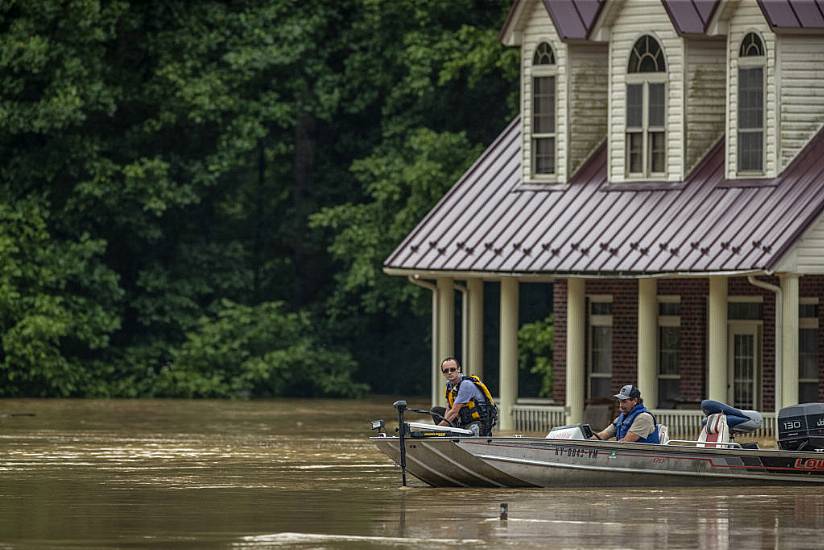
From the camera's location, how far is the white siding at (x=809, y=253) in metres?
35.2

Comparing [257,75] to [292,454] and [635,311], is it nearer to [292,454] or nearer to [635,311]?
[635,311]

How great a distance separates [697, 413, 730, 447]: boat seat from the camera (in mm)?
28078

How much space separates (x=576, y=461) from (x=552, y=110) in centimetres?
1508

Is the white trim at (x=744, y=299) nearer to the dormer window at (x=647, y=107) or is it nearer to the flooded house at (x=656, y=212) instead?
the flooded house at (x=656, y=212)

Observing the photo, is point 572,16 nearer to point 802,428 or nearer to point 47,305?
point 802,428

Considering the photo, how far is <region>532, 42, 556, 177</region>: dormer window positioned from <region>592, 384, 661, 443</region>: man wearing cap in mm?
13863

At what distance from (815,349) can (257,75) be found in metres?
23.9

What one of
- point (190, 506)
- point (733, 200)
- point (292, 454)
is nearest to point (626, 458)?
point (190, 506)


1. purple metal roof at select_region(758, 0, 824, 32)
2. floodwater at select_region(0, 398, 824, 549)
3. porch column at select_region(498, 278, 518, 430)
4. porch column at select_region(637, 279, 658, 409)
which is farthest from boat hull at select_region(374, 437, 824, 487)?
porch column at select_region(498, 278, 518, 430)

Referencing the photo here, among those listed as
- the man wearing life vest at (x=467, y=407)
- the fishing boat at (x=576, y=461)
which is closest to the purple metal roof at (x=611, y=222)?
the fishing boat at (x=576, y=461)

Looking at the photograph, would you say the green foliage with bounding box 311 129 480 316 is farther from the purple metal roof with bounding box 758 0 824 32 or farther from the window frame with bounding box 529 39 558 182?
the purple metal roof with bounding box 758 0 824 32

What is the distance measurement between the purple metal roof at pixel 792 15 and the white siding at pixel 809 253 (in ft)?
12.0

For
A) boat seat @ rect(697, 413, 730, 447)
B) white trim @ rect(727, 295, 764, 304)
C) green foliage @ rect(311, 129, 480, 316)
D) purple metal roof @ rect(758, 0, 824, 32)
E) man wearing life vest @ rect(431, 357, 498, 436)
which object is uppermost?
purple metal roof @ rect(758, 0, 824, 32)

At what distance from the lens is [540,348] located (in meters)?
53.1
